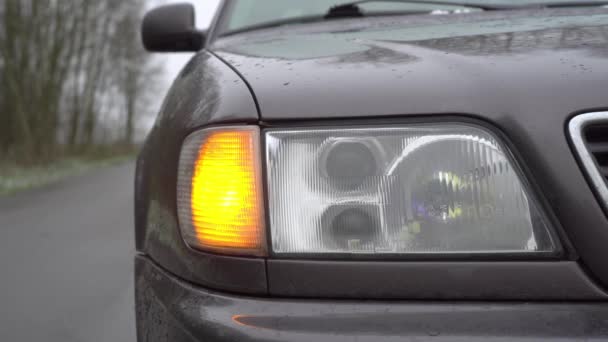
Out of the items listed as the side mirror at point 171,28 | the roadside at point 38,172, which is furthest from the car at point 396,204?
the roadside at point 38,172

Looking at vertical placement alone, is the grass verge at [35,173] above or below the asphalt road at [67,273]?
below

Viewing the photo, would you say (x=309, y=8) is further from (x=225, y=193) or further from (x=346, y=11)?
(x=225, y=193)

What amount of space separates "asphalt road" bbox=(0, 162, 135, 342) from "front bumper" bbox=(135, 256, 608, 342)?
1.88 meters

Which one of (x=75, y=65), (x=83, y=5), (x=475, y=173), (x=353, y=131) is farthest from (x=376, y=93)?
(x=75, y=65)

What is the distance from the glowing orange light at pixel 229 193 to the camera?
1093 millimetres

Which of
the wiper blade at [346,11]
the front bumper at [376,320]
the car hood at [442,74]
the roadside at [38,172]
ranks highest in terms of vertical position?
the wiper blade at [346,11]

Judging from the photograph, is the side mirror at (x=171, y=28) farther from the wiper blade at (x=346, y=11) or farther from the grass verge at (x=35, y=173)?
the grass verge at (x=35, y=173)

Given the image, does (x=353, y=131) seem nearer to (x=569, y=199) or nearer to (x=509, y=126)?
(x=509, y=126)

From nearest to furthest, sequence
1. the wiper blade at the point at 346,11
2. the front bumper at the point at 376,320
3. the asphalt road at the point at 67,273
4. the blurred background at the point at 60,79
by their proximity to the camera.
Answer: the front bumper at the point at 376,320, the wiper blade at the point at 346,11, the asphalt road at the point at 67,273, the blurred background at the point at 60,79

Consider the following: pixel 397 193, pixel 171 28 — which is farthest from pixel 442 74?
pixel 171 28

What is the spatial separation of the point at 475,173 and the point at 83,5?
62.8 ft

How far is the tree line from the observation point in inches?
642

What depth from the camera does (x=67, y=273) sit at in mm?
3951

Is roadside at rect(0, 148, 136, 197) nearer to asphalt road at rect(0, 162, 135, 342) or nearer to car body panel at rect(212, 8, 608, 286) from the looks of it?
asphalt road at rect(0, 162, 135, 342)
